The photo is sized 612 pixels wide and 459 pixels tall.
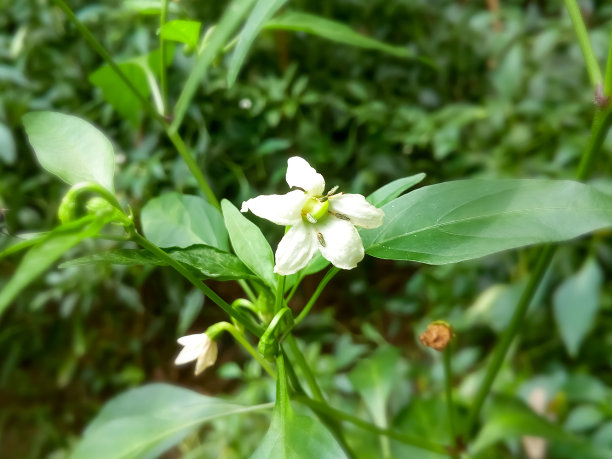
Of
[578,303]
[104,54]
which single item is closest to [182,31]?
[104,54]

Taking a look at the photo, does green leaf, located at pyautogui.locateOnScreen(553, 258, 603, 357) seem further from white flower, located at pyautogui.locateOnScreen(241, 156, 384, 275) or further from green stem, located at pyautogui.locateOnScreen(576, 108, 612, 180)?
white flower, located at pyautogui.locateOnScreen(241, 156, 384, 275)

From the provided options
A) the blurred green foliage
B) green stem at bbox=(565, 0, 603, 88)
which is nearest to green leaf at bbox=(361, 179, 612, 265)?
green stem at bbox=(565, 0, 603, 88)

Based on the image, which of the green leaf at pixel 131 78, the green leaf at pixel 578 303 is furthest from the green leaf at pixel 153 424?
the green leaf at pixel 578 303

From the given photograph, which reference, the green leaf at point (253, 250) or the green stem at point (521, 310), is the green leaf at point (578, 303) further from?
the green leaf at point (253, 250)

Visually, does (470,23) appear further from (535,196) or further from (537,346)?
(535,196)

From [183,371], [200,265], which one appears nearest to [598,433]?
[200,265]

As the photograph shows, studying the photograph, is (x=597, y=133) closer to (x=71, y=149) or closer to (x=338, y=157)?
(x=71, y=149)
